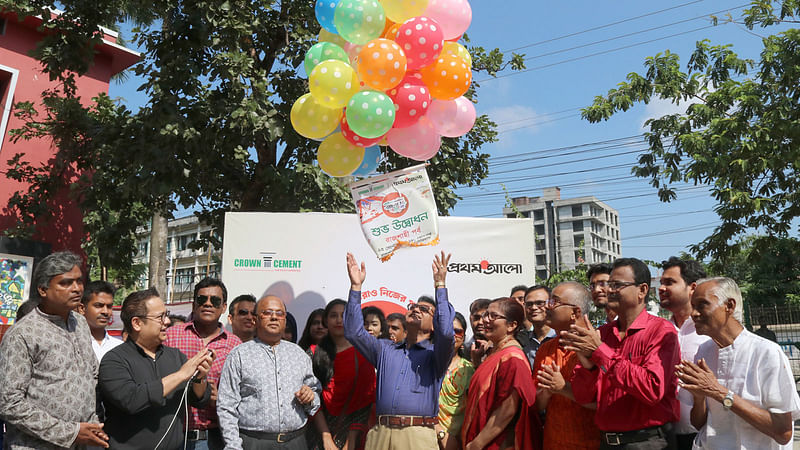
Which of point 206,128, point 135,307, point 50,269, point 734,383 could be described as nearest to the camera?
point 734,383

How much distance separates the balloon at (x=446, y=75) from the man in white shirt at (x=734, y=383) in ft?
8.92

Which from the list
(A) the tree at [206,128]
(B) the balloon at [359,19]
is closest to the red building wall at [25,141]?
(A) the tree at [206,128]

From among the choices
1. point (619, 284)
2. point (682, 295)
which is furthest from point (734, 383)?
point (682, 295)

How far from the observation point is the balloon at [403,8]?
528 cm

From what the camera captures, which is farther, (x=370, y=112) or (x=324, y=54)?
(x=324, y=54)

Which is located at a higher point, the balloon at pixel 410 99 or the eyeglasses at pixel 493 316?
the balloon at pixel 410 99

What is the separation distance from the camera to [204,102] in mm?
8711

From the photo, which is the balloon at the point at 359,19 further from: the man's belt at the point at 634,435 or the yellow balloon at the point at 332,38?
the man's belt at the point at 634,435

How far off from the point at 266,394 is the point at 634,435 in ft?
7.42

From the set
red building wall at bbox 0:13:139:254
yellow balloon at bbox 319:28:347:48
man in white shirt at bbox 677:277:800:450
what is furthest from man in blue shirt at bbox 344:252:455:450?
red building wall at bbox 0:13:139:254

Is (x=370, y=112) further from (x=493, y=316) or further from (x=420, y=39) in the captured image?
(x=493, y=316)

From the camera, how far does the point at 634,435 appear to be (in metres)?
3.60

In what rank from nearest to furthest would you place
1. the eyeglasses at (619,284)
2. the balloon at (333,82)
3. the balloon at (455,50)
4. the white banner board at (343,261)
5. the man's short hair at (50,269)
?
1. the man's short hair at (50,269)
2. the eyeglasses at (619,284)
3. the balloon at (333,82)
4. the balloon at (455,50)
5. the white banner board at (343,261)

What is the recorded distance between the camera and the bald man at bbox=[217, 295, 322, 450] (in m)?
4.18
